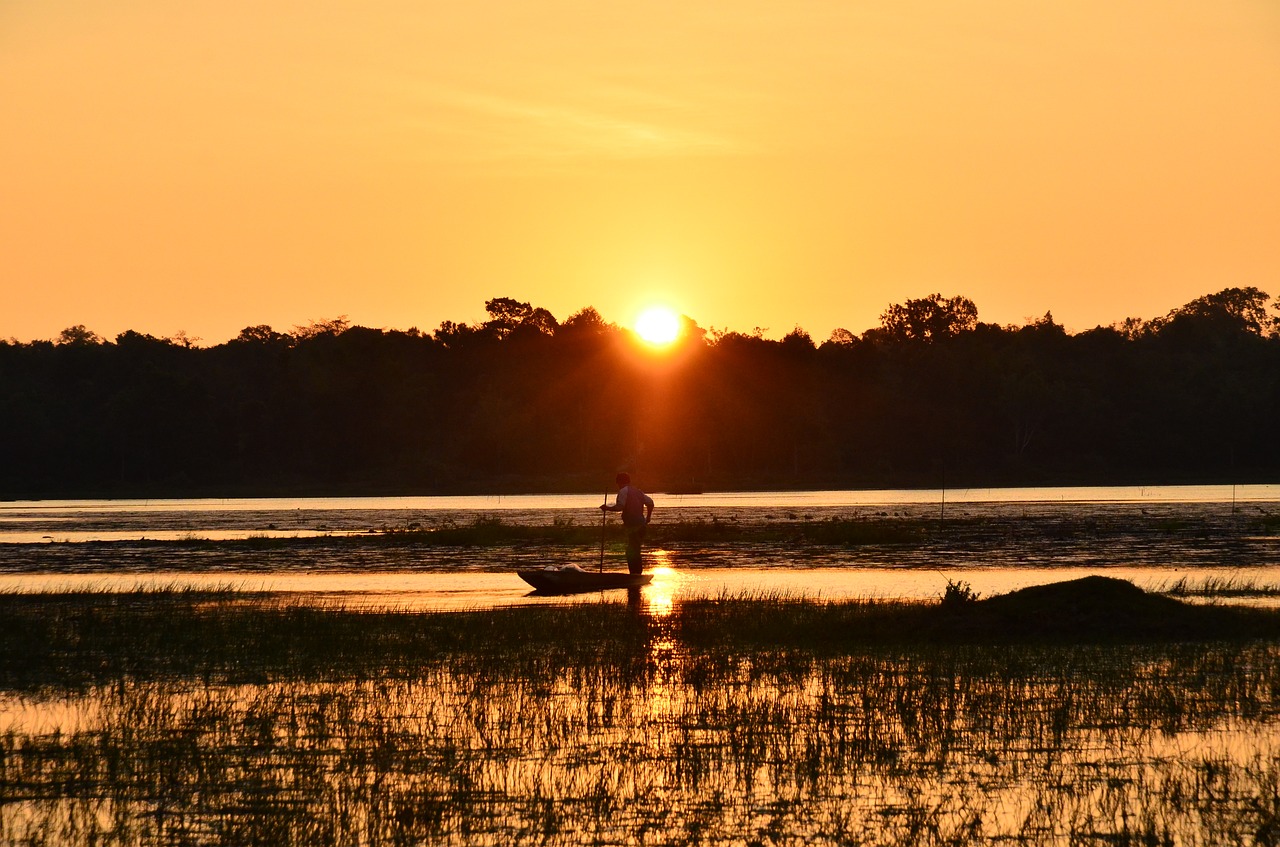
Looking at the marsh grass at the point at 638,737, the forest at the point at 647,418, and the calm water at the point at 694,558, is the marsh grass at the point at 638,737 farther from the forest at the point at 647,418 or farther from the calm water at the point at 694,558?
the forest at the point at 647,418

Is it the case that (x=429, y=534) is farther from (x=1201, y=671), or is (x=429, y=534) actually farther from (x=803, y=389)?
(x=803, y=389)

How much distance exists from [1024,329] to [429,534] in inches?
5502

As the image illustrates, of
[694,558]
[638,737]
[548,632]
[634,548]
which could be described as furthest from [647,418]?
[638,737]

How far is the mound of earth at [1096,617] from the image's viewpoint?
24.8 meters

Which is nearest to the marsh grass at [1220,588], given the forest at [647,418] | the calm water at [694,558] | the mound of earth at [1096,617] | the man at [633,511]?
the calm water at [694,558]

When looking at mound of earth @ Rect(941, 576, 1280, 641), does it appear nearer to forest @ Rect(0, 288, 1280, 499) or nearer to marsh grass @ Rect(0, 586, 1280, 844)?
marsh grass @ Rect(0, 586, 1280, 844)

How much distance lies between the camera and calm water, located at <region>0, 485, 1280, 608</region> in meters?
37.7

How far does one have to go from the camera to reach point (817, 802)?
13664 millimetres

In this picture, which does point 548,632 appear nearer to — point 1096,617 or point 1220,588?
point 1096,617

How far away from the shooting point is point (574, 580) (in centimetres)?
3531

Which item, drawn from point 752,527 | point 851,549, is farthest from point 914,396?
point 851,549

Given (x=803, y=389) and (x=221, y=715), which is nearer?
(x=221, y=715)

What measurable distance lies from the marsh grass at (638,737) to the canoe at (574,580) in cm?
817

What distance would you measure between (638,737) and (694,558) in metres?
32.0
